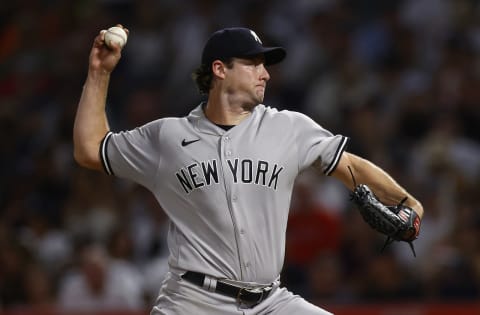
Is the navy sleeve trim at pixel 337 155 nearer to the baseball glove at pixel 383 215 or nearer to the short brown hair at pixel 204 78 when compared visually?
the baseball glove at pixel 383 215

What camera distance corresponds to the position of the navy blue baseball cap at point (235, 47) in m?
5.36

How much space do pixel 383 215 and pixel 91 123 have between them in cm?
150

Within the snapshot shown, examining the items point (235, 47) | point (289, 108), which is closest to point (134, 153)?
point (235, 47)

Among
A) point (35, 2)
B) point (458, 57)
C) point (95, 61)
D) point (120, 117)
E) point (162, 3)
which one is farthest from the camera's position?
point (35, 2)

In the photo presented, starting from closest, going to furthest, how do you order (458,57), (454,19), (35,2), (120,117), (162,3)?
1. (458,57)
2. (454,19)
3. (120,117)
4. (162,3)
5. (35,2)

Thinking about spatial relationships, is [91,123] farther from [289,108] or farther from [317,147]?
[289,108]

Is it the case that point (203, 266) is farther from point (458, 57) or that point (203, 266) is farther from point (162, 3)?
point (162, 3)

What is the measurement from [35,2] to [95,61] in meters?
Answer: 7.75

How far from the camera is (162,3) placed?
12.1 m

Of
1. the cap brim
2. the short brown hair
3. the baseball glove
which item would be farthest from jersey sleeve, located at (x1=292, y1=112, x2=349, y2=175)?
the short brown hair

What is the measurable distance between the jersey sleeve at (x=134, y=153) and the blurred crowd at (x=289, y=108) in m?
3.24

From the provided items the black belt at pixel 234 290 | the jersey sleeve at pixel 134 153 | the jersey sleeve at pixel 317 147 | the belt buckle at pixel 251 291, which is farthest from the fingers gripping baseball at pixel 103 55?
the belt buckle at pixel 251 291

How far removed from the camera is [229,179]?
17.0 ft

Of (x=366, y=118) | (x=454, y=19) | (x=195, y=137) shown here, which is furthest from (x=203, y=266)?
(x=454, y=19)
